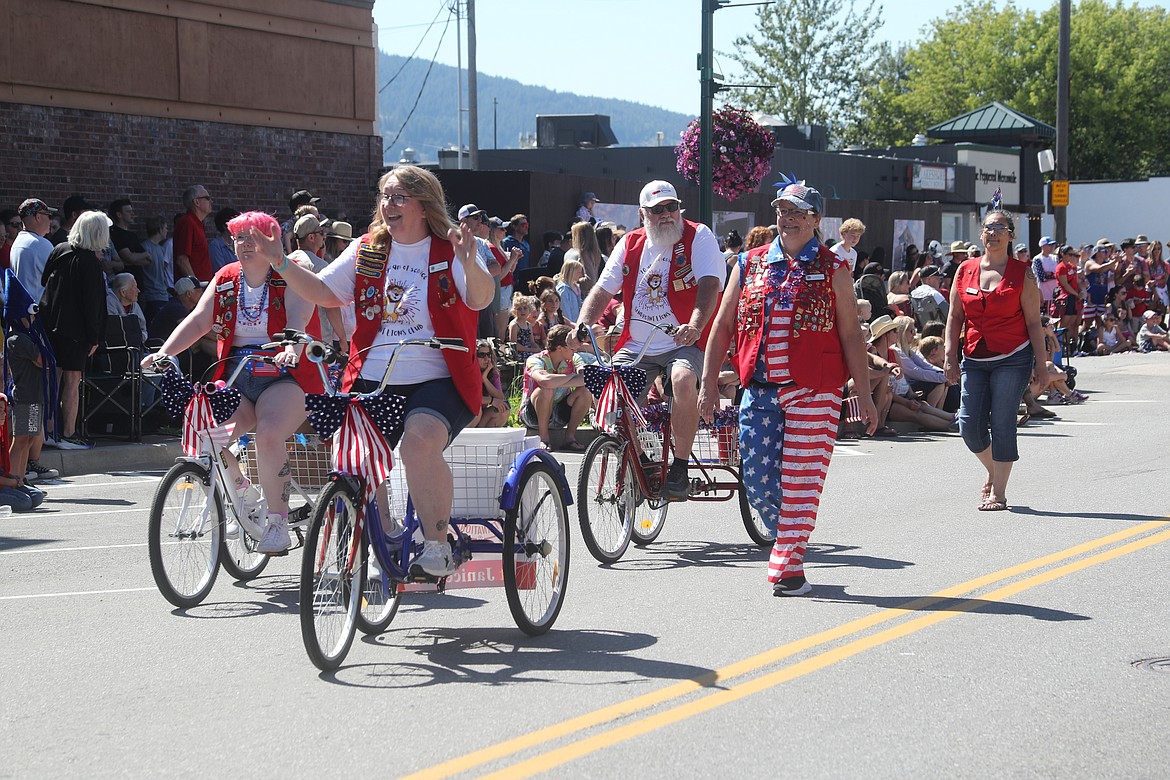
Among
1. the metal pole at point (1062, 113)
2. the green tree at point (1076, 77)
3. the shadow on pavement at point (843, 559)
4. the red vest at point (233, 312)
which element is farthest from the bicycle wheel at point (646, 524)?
the green tree at point (1076, 77)

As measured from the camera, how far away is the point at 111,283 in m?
13.9

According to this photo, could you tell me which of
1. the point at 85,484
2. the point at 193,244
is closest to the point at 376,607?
the point at 85,484

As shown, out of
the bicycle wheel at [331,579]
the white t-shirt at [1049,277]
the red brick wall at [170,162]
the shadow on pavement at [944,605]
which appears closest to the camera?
the bicycle wheel at [331,579]

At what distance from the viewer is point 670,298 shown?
8859 mm

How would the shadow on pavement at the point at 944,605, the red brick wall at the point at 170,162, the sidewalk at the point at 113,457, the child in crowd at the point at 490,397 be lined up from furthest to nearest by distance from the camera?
the red brick wall at the point at 170,162 < the child in crowd at the point at 490,397 < the sidewalk at the point at 113,457 < the shadow on pavement at the point at 944,605

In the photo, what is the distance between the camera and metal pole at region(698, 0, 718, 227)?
1922 cm

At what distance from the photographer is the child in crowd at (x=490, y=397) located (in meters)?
13.7

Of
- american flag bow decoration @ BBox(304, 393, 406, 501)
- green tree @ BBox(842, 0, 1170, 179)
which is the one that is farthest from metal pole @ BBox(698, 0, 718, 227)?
green tree @ BBox(842, 0, 1170, 179)

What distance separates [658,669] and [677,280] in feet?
10.7

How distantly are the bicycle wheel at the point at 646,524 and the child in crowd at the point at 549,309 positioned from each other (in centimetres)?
653

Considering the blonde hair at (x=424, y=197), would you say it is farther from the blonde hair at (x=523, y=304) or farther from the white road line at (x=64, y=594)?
the blonde hair at (x=523, y=304)

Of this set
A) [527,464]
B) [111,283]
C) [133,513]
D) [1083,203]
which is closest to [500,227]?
[111,283]

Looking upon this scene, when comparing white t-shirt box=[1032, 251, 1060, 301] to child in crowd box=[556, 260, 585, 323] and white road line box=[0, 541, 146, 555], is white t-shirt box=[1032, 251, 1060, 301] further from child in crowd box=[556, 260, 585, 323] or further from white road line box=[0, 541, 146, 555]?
white road line box=[0, 541, 146, 555]

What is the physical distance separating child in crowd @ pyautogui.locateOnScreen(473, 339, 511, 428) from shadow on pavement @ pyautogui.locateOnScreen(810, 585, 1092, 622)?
6291 millimetres
